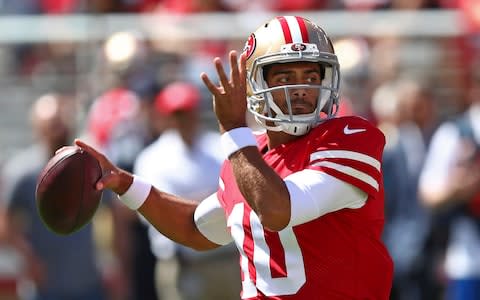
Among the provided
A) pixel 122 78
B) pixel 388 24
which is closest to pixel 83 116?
pixel 122 78

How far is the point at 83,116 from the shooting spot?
8859mm

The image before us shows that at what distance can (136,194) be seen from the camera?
4.70 meters

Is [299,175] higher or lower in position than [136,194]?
higher

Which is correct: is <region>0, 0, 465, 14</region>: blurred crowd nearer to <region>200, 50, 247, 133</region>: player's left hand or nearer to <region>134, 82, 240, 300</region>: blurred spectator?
<region>134, 82, 240, 300</region>: blurred spectator

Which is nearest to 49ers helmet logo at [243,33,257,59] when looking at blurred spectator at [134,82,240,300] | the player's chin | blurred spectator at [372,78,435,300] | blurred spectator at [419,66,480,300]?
the player's chin

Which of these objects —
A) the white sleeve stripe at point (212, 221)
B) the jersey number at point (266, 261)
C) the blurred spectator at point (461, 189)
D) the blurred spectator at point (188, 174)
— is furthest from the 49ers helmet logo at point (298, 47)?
the blurred spectator at point (188, 174)

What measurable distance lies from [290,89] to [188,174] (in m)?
3.80

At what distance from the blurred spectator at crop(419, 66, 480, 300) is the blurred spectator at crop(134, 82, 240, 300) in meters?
1.37

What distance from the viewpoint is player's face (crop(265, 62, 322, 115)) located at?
425 centimetres

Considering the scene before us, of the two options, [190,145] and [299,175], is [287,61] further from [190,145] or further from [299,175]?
[190,145]

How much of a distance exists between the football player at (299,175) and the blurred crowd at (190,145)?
3124 millimetres

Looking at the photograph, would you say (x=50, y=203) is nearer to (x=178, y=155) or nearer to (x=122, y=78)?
(x=178, y=155)

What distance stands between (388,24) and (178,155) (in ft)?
6.29

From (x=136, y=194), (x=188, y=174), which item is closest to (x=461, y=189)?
(x=188, y=174)
